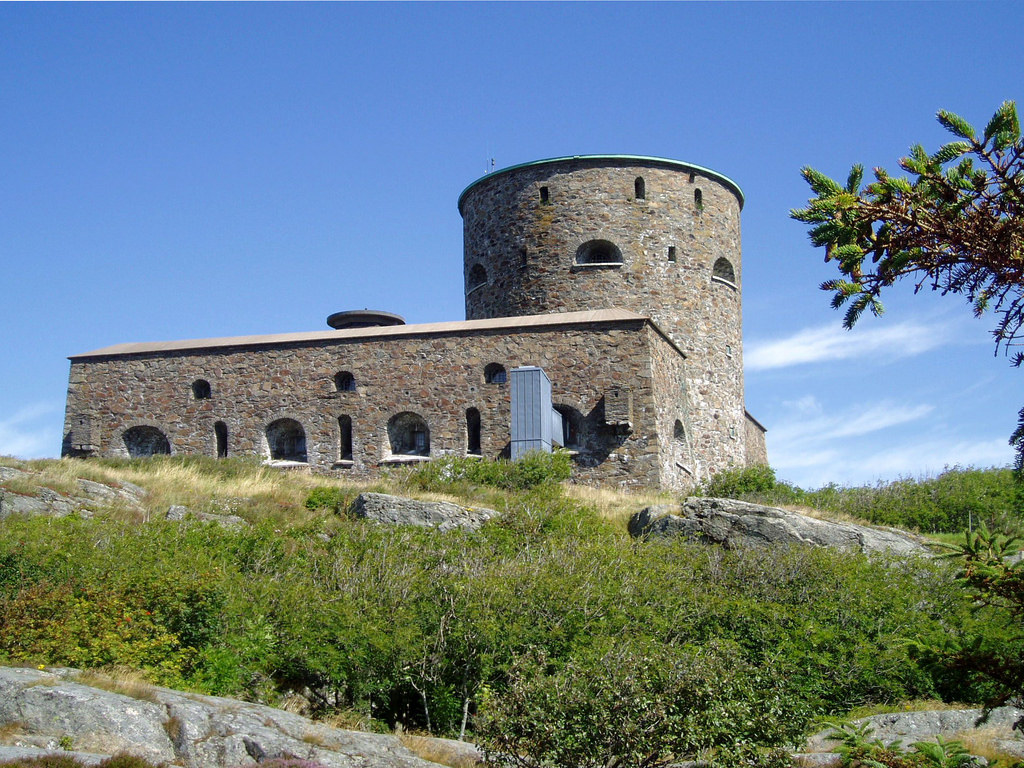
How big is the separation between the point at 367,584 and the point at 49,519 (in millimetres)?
6270

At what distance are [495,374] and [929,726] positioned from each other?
1595 cm

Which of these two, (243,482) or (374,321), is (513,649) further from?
(374,321)

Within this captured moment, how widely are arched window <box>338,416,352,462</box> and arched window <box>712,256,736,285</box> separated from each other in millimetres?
12160

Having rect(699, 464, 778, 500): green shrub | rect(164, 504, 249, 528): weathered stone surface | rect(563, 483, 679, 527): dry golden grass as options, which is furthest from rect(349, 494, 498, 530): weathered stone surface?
rect(699, 464, 778, 500): green shrub

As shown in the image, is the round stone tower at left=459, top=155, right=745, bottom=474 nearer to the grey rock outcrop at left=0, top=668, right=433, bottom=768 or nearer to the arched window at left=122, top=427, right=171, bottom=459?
the arched window at left=122, top=427, right=171, bottom=459

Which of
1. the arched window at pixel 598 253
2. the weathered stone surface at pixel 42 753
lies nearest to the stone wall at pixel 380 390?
the arched window at pixel 598 253

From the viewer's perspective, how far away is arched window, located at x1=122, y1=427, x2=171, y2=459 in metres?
29.4

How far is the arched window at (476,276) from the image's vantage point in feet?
109

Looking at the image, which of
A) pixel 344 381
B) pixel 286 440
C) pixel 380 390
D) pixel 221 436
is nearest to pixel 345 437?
pixel 344 381

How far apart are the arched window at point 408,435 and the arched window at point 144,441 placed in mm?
6469

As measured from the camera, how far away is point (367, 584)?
1633 cm

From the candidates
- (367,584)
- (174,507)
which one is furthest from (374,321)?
(367,584)

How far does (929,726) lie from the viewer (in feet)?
43.6

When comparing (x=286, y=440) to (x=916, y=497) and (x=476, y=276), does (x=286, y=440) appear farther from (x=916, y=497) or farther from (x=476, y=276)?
(x=916, y=497)
